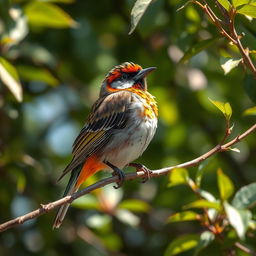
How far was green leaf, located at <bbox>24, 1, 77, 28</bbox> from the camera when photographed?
5168 mm

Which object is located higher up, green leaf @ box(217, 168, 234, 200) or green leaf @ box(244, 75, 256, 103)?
green leaf @ box(244, 75, 256, 103)

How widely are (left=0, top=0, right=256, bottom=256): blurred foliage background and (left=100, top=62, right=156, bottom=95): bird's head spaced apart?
370 mm

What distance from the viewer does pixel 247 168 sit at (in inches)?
280

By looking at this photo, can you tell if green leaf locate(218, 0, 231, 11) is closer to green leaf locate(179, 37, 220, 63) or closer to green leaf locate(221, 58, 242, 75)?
green leaf locate(221, 58, 242, 75)

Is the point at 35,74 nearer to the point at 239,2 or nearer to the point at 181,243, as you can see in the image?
the point at 181,243

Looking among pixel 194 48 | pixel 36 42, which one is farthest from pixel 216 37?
pixel 36 42

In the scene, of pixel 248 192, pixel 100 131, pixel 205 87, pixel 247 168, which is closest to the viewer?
pixel 248 192

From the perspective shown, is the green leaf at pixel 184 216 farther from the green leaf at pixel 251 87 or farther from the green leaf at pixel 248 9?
the green leaf at pixel 248 9

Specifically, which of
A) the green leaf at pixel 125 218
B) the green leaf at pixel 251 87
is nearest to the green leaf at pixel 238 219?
the green leaf at pixel 251 87

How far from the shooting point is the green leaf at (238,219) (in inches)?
136

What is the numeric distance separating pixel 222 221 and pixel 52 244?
8.32 feet

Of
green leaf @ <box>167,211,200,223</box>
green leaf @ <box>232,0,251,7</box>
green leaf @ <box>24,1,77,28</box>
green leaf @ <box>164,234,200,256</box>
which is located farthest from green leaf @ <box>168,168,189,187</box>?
green leaf @ <box>24,1,77,28</box>

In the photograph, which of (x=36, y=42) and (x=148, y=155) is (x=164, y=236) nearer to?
(x=148, y=155)

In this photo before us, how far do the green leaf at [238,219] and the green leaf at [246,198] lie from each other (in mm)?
243
